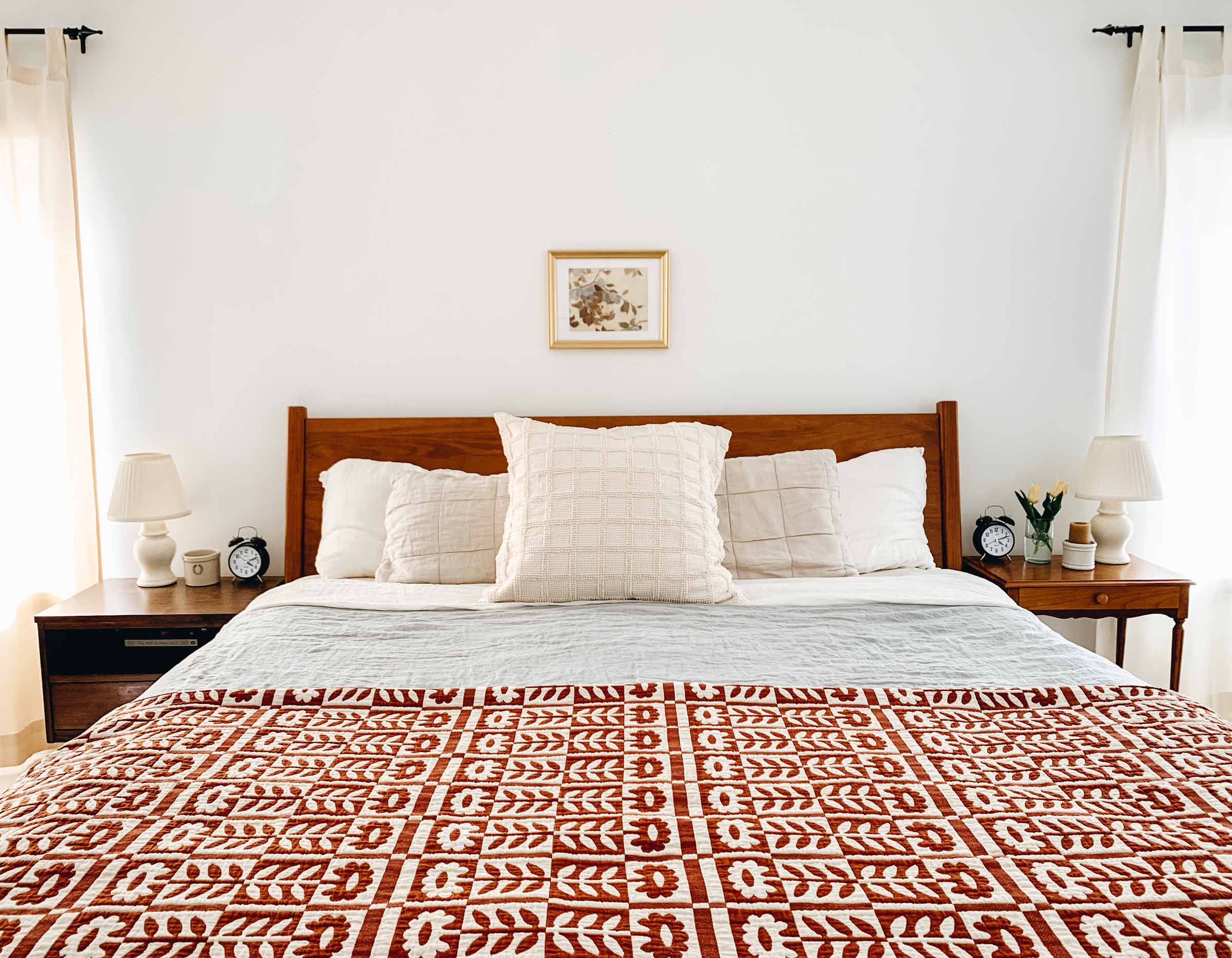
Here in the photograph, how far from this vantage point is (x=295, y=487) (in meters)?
2.98

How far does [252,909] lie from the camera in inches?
41.0

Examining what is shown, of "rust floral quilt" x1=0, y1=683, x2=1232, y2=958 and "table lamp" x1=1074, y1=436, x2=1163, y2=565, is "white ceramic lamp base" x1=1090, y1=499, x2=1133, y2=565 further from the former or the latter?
"rust floral quilt" x1=0, y1=683, x2=1232, y2=958

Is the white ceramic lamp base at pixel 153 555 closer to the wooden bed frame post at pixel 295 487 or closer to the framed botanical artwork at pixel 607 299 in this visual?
the wooden bed frame post at pixel 295 487

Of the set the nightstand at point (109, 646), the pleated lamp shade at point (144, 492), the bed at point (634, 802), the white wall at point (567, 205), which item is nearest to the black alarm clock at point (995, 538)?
the white wall at point (567, 205)

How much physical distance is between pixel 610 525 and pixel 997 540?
4.63 ft

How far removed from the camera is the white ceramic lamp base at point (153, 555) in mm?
2902

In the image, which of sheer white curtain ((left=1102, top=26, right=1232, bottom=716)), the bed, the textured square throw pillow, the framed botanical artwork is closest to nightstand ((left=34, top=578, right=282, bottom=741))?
the bed

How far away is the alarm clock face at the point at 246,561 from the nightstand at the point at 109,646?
0.59 feet

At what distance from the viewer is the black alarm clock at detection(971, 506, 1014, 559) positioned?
3.00 m

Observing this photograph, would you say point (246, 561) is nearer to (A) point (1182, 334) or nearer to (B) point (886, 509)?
(B) point (886, 509)

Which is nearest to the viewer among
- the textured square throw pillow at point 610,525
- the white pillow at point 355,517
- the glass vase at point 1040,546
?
the textured square throw pillow at point 610,525

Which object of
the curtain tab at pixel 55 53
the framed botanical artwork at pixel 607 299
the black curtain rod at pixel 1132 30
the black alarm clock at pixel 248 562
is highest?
the black curtain rod at pixel 1132 30

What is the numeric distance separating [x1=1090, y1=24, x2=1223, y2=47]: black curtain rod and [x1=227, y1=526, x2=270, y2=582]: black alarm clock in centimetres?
315

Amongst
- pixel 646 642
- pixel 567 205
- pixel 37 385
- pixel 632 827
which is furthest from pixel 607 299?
pixel 632 827
